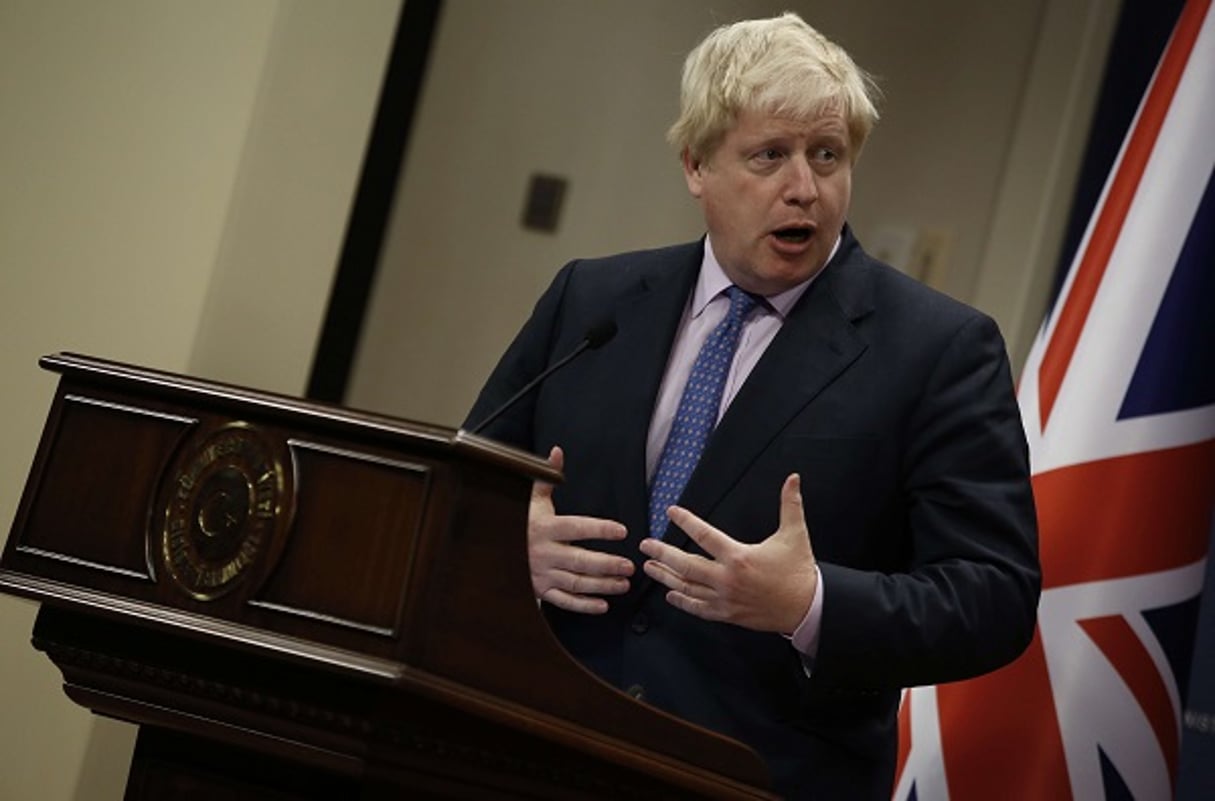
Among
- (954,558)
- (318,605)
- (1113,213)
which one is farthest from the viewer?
(1113,213)

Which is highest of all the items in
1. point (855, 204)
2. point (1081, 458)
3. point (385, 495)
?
point (855, 204)

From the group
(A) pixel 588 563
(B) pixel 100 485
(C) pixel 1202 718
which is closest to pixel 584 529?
(A) pixel 588 563

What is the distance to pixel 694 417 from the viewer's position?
227 centimetres

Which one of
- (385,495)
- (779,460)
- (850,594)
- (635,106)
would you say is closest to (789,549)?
(850,594)

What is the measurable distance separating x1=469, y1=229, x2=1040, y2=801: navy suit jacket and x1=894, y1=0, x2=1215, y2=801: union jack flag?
65 cm

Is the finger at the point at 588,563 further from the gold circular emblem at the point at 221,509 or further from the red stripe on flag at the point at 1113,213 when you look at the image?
the red stripe on flag at the point at 1113,213

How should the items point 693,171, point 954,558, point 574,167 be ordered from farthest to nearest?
point 574,167
point 693,171
point 954,558

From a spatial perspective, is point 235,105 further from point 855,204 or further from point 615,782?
point 615,782

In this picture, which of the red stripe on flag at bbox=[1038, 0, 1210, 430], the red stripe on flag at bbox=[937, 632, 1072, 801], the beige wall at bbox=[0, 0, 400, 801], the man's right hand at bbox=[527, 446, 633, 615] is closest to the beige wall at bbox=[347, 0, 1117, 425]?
the beige wall at bbox=[0, 0, 400, 801]

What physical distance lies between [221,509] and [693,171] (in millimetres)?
1026

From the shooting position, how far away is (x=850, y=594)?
1.96 m

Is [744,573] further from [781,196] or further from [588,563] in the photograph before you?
[781,196]

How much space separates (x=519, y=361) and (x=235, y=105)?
1452 millimetres

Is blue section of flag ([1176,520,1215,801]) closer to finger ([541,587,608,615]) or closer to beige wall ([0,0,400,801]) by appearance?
finger ([541,587,608,615])
